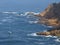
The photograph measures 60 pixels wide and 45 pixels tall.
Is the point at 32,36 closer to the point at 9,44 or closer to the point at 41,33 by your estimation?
the point at 41,33

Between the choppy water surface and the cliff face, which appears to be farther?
the cliff face

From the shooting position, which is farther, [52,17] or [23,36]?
[52,17]

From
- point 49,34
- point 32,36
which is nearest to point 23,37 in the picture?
point 32,36

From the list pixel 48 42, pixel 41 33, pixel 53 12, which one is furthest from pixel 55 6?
pixel 48 42

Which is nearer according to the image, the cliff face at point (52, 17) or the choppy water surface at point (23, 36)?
the choppy water surface at point (23, 36)

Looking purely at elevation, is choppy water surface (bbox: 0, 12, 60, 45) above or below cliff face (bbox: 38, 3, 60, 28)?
below

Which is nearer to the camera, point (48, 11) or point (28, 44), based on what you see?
point (28, 44)

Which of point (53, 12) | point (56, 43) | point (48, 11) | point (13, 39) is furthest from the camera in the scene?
point (48, 11)

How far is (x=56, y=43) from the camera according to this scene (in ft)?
283

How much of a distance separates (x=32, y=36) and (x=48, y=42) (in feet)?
30.3

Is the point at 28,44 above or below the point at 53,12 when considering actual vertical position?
below

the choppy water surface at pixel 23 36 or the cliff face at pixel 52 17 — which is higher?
the cliff face at pixel 52 17

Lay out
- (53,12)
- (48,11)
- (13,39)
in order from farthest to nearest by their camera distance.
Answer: (48,11), (53,12), (13,39)

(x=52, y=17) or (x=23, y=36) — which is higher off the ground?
(x=52, y=17)
